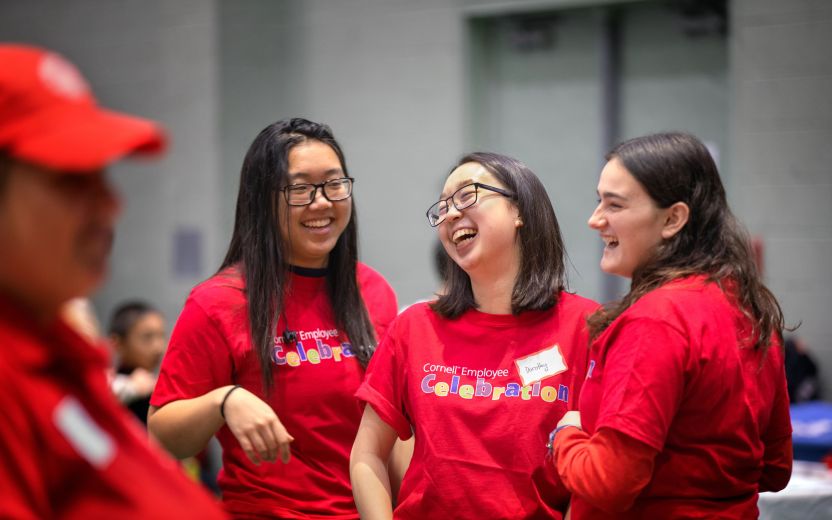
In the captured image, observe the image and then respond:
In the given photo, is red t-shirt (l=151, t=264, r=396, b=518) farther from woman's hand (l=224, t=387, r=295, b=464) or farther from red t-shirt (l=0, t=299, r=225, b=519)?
red t-shirt (l=0, t=299, r=225, b=519)

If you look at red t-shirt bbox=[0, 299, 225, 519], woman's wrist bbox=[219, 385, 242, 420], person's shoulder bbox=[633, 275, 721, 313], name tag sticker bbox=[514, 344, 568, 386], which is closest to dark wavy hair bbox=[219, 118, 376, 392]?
woman's wrist bbox=[219, 385, 242, 420]

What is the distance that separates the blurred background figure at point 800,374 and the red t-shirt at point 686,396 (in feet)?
9.07

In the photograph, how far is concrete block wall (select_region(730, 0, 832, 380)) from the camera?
4.12 metres

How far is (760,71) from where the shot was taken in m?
4.24

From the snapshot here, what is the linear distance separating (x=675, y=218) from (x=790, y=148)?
2989 millimetres

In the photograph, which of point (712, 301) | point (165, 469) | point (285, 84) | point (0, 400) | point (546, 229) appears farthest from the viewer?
point (285, 84)

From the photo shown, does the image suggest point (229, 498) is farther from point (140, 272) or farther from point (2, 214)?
point (140, 272)

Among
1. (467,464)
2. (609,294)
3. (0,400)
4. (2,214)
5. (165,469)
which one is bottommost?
(609,294)

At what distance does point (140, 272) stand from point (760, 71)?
3837mm

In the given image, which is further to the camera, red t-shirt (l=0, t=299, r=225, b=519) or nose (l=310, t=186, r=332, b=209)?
nose (l=310, t=186, r=332, b=209)

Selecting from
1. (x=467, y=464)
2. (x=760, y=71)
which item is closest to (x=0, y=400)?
(x=467, y=464)

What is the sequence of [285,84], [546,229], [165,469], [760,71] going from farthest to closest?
Answer: [285,84] < [760,71] < [546,229] < [165,469]

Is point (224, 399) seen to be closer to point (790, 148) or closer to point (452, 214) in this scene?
point (452, 214)

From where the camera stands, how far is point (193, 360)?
184cm
